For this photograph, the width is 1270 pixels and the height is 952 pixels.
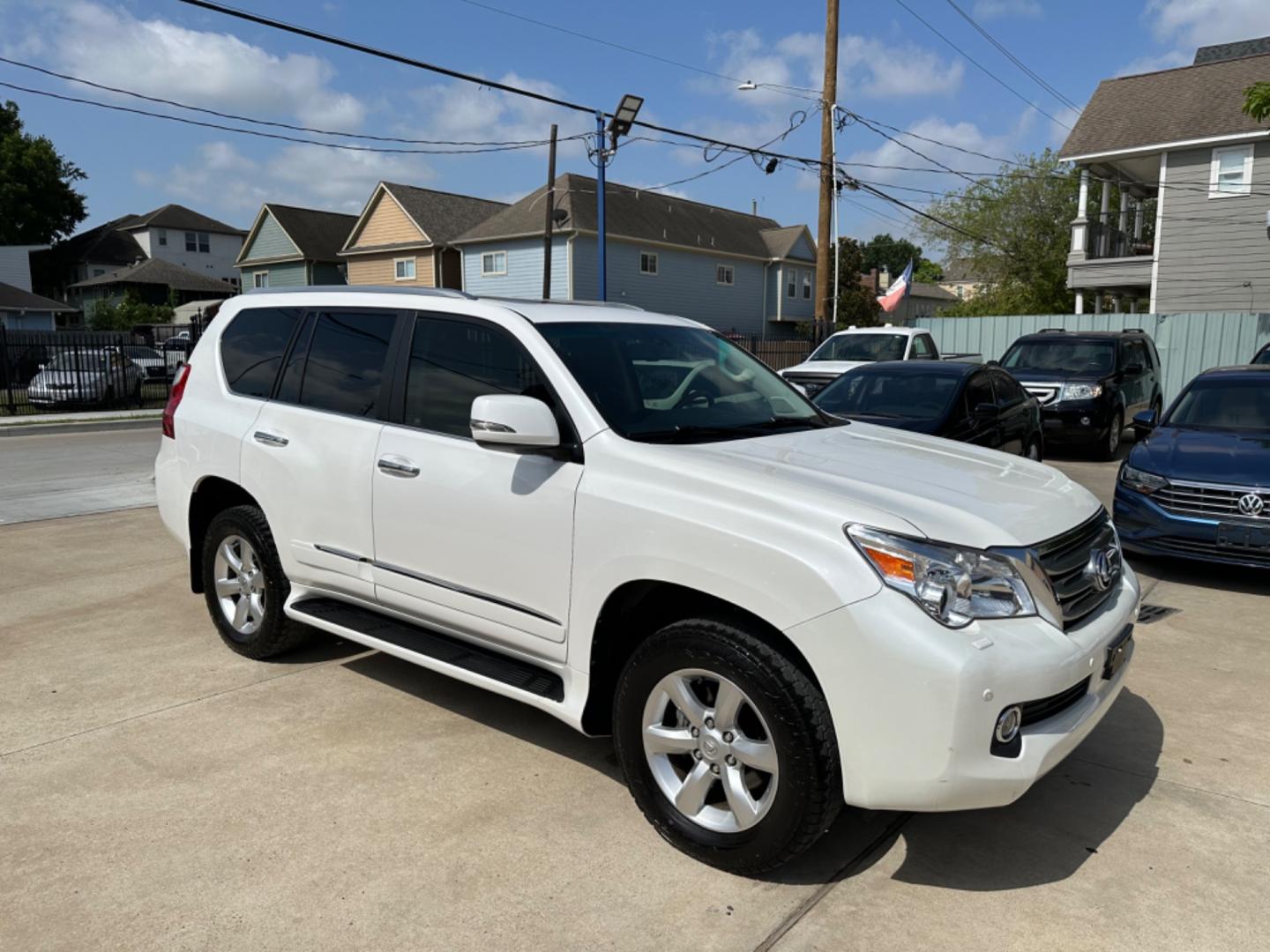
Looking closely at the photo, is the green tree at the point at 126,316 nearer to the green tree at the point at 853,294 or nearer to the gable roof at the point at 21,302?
the gable roof at the point at 21,302

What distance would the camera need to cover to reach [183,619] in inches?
225

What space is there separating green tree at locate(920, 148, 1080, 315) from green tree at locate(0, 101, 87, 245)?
5276 cm

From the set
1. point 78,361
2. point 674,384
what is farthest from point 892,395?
point 78,361

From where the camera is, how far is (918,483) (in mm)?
3271

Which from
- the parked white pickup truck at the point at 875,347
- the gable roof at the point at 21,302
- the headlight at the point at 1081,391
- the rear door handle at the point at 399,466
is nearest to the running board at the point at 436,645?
the rear door handle at the point at 399,466

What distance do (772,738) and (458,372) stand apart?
1992 mm

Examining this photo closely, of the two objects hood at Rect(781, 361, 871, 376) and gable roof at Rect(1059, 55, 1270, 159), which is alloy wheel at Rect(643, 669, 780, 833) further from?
gable roof at Rect(1059, 55, 1270, 159)

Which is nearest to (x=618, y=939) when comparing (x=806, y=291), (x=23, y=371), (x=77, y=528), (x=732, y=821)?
(x=732, y=821)

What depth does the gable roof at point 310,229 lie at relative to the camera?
42.8 meters

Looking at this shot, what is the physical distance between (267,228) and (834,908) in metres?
46.6

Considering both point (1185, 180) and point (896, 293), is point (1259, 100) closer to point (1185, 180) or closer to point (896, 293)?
point (1185, 180)

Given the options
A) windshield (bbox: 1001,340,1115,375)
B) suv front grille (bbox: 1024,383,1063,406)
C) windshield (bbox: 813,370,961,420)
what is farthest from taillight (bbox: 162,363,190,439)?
windshield (bbox: 1001,340,1115,375)

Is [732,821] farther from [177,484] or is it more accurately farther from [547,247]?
[547,247]

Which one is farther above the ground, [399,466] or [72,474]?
[399,466]
